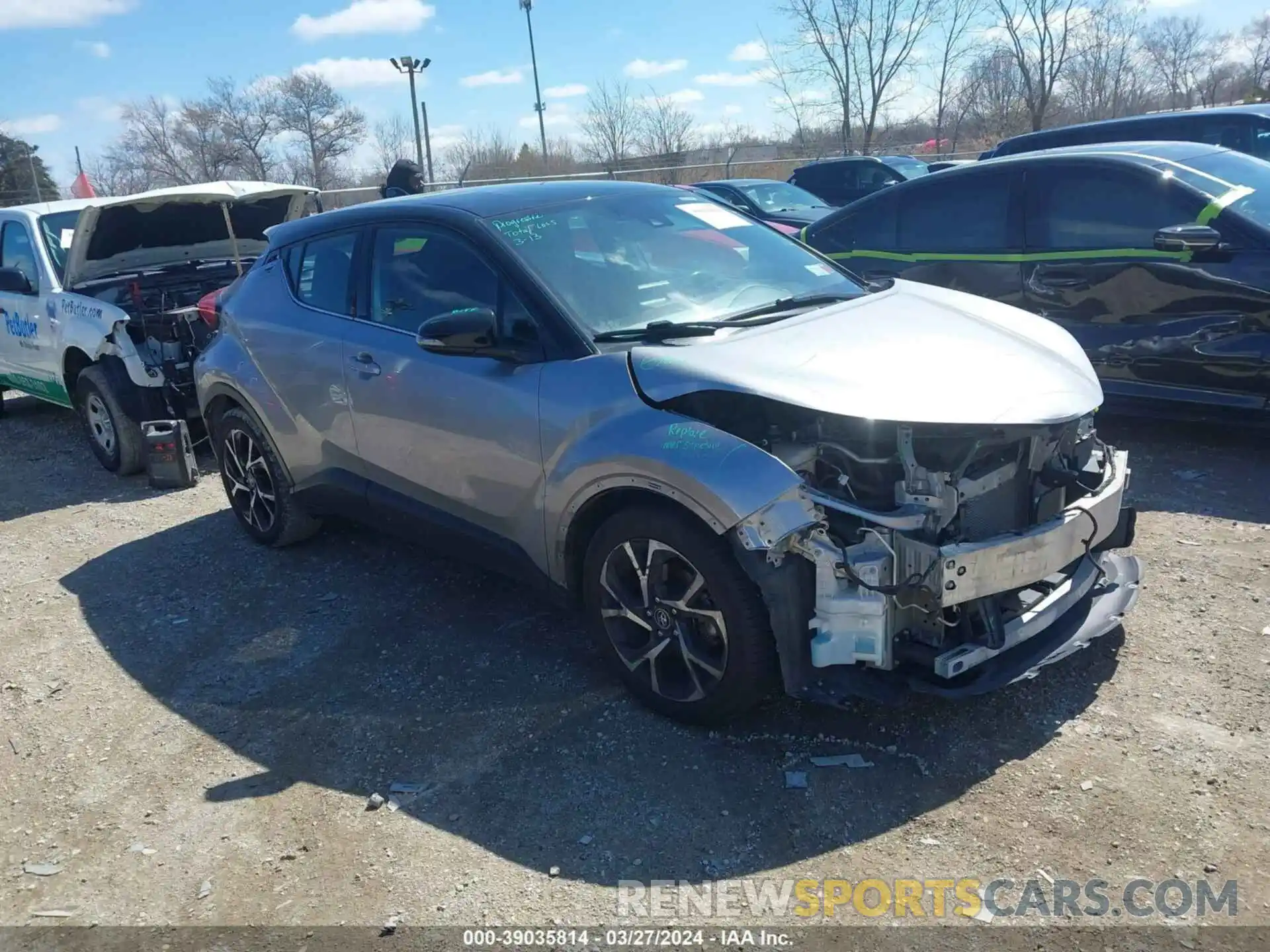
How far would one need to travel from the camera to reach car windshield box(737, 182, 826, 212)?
15.3 meters

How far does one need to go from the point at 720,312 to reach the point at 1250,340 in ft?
10.7

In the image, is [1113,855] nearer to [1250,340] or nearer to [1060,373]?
[1060,373]

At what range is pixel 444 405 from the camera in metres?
4.11

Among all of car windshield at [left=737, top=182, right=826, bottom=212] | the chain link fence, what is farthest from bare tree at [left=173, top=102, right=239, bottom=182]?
car windshield at [left=737, top=182, right=826, bottom=212]

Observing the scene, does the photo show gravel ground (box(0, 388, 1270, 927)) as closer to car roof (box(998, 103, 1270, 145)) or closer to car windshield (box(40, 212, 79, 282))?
car windshield (box(40, 212, 79, 282))

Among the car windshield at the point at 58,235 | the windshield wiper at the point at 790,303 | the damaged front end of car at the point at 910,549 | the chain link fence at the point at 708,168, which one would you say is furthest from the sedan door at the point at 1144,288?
the chain link fence at the point at 708,168

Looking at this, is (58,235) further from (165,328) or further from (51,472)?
(51,472)

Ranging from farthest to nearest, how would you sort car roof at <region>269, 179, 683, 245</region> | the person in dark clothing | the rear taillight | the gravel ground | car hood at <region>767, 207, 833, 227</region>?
car hood at <region>767, 207, 833, 227</region> → the person in dark clothing → the rear taillight → car roof at <region>269, 179, 683, 245</region> → the gravel ground

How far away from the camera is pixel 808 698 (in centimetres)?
318

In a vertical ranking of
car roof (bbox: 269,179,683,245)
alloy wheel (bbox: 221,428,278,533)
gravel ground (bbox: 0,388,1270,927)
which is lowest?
gravel ground (bbox: 0,388,1270,927)

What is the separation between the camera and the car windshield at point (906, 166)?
17.9 m

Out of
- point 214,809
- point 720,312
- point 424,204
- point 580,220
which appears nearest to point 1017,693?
point 720,312

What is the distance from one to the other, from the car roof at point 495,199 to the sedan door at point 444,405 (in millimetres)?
120

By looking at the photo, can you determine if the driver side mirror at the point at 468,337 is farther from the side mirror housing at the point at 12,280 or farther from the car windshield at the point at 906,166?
the car windshield at the point at 906,166
